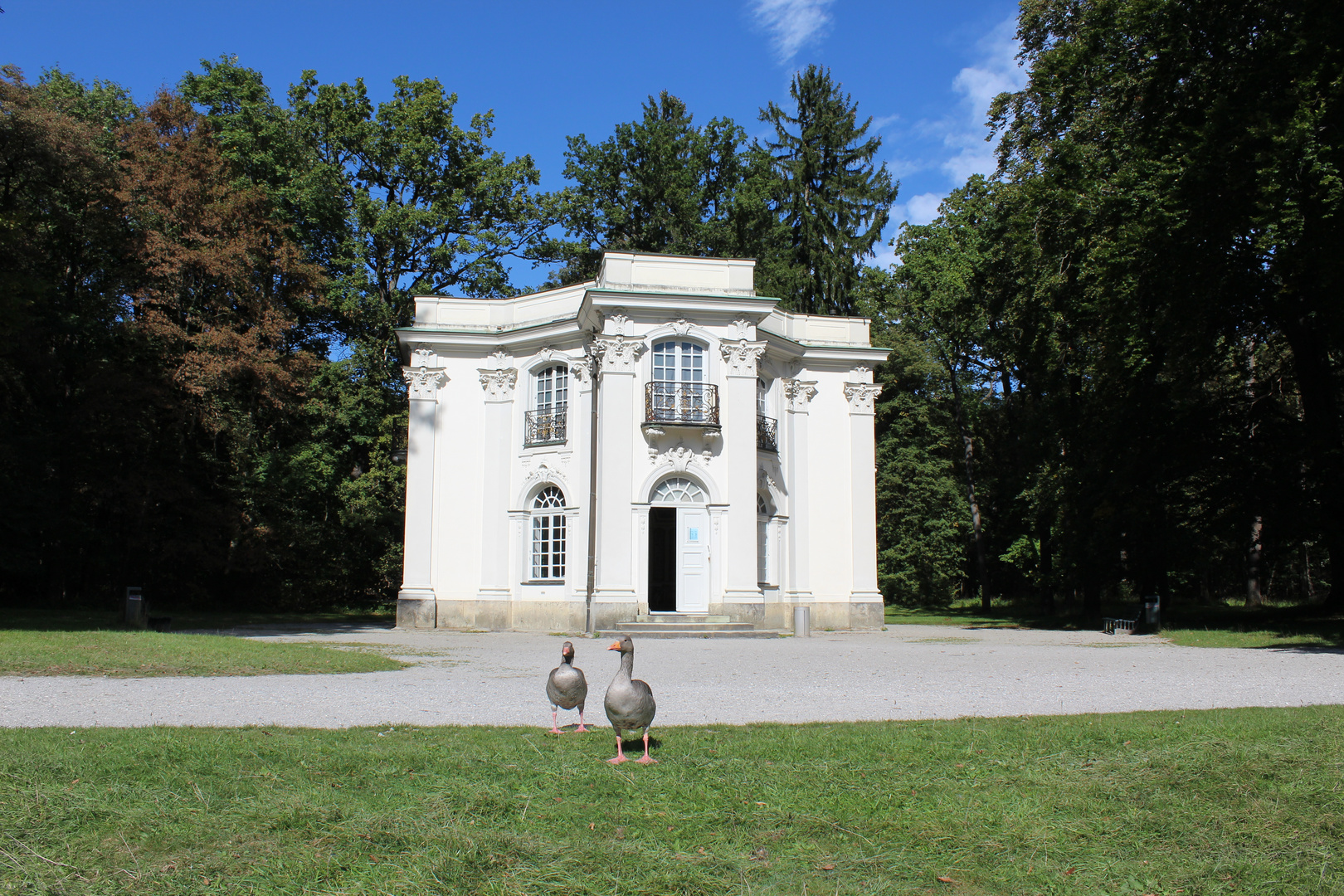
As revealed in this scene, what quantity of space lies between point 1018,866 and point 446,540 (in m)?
23.1

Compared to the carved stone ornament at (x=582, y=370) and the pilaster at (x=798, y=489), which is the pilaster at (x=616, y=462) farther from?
the pilaster at (x=798, y=489)

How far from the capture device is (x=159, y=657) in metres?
12.8

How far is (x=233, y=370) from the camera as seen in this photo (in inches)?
1067

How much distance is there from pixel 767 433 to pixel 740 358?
103 inches

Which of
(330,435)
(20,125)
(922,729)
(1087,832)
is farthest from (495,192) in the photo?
(1087,832)

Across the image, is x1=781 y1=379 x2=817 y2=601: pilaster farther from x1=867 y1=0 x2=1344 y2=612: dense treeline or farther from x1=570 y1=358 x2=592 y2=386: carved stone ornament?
x1=867 y1=0 x2=1344 y2=612: dense treeline

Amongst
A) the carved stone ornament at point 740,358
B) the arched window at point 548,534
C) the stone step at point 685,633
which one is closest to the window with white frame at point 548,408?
the arched window at point 548,534

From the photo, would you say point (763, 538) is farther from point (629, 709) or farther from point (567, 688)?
point (629, 709)

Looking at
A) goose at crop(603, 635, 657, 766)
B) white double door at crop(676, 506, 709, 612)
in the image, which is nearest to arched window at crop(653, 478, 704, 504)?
white double door at crop(676, 506, 709, 612)

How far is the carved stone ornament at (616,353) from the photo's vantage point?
77.6ft

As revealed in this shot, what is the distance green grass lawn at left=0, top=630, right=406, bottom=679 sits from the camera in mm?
11969

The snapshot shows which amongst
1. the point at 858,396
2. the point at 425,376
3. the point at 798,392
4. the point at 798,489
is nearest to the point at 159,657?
the point at 425,376

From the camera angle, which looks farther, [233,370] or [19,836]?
[233,370]

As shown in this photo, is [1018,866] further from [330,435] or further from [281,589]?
[281,589]
